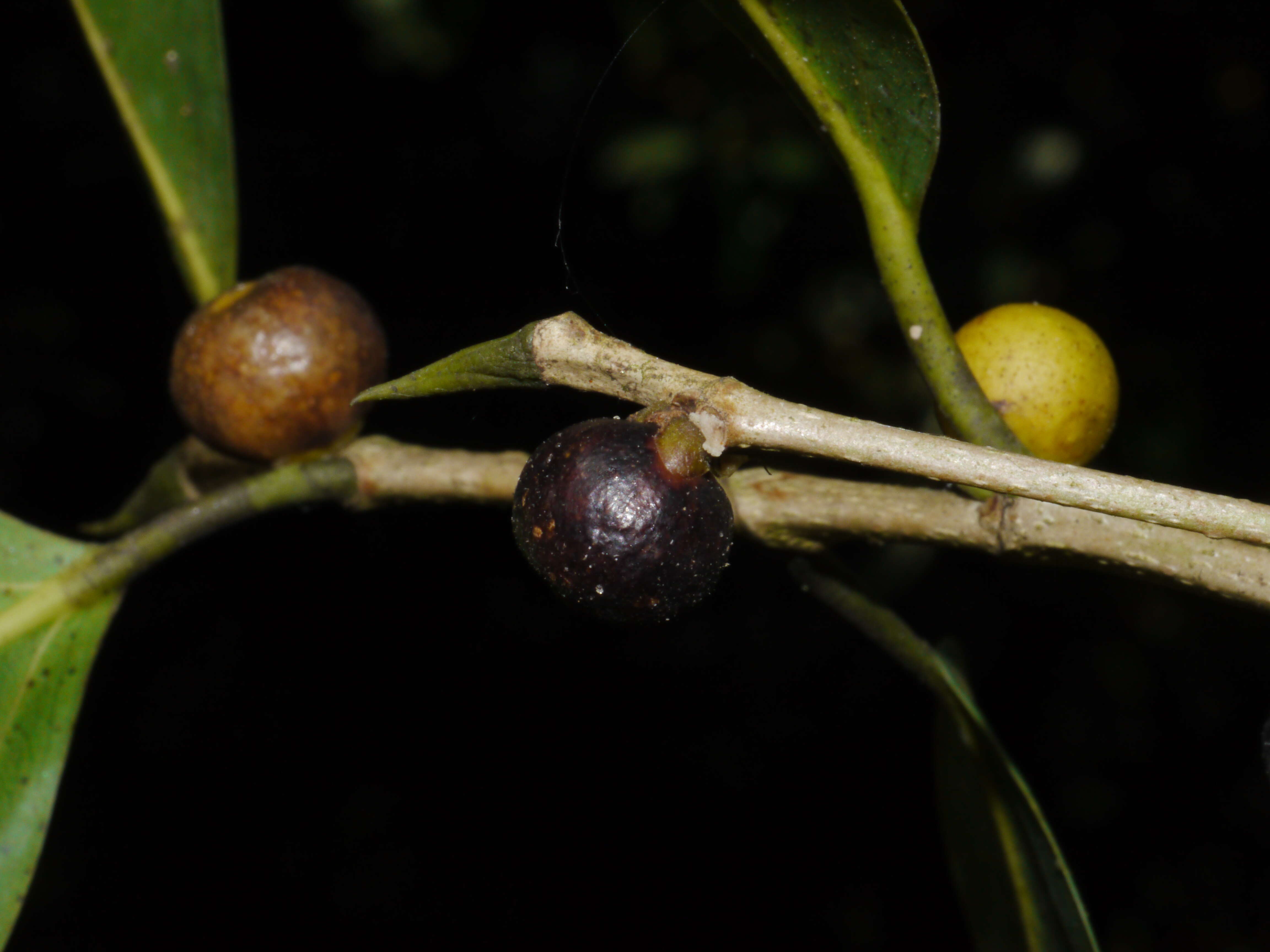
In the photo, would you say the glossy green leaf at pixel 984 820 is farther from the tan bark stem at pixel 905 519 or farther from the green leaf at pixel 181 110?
the green leaf at pixel 181 110

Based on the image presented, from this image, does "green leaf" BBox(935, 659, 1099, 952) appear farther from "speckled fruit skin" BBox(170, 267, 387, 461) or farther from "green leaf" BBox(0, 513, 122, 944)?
"green leaf" BBox(0, 513, 122, 944)

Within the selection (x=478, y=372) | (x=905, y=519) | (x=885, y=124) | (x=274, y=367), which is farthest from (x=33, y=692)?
(x=885, y=124)

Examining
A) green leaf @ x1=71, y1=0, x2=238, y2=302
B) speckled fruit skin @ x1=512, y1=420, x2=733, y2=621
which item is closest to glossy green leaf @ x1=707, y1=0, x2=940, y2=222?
speckled fruit skin @ x1=512, y1=420, x2=733, y2=621

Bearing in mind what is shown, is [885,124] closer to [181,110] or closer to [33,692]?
[181,110]

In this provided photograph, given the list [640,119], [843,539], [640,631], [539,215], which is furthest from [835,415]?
[640,631]

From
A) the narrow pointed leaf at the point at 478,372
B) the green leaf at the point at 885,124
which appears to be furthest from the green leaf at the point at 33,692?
the green leaf at the point at 885,124
